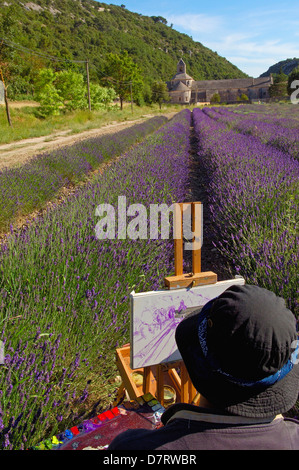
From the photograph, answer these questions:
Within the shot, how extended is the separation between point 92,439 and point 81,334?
69 cm

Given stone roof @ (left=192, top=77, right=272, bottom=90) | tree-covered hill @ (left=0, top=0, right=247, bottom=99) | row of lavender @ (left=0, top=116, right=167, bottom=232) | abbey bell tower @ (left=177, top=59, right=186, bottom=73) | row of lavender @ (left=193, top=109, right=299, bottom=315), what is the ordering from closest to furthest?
1. row of lavender @ (left=193, top=109, right=299, bottom=315)
2. row of lavender @ (left=0, top=116, right=167, bottom=232)
3. tree-covered hill @ (left=0, top=0, right=247, bottom=99)
4. stone roof @ (left=192, top=77, right=272, bottom=90)
5. abbey bell tower @ (left=177, top=59, right=186, bottom=73)

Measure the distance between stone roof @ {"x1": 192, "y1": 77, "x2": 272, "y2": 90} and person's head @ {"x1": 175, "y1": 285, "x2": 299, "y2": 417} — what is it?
103 metres

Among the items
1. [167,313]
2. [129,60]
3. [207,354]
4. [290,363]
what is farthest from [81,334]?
[129,60]

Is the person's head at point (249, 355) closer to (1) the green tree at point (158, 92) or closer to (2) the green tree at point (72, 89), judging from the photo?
(2) the green tree at point (72, 89)

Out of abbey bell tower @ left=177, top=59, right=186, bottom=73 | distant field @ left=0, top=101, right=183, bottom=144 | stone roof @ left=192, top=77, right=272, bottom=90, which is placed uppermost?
abbey bell tower @ left=177, top=59, right=186, bottom=73

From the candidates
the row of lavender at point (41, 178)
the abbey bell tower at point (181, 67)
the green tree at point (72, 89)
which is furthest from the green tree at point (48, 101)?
the abbey bell tower at point (181, 67)

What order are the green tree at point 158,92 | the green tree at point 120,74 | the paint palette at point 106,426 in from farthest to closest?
1. the green tree at point 158,92
2. the green tree at point 120,74
3. the paint palette at point 106,426

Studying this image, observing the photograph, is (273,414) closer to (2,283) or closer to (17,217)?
(2,283)

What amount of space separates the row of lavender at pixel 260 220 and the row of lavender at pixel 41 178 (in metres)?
2.80

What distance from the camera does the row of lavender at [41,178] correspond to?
183 inches

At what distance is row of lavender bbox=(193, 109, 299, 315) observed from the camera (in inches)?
87.2

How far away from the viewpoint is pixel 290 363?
31.6 inches

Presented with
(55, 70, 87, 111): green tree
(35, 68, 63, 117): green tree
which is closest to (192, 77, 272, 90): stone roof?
(55, 70, 87, 111): green tree

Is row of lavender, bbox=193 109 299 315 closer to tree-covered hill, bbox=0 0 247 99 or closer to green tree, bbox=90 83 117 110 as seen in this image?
tree-covered hill, bbox=0 0 247 99
